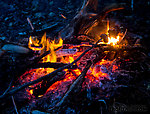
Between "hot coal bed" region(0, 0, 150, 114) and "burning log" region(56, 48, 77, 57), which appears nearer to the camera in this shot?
"hot coal bed" region(0, 0, 150, 114)

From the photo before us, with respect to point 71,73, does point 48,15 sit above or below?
above

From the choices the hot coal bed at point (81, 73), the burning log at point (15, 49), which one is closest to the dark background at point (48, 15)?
the hot coal bed at point (81, 73)

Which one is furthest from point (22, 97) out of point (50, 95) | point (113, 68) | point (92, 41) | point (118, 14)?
point (118, 14)

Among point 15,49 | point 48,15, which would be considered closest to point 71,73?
point 15,49

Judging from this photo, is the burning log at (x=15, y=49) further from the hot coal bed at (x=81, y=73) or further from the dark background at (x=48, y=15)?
the dark background at (x=48, y=15)

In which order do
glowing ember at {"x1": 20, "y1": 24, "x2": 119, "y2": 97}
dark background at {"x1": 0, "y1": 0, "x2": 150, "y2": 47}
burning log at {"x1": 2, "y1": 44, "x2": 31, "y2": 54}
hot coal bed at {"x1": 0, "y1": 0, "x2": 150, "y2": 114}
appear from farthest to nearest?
dark background at {"x1": 0, "y1": 0, "x2": 150, "y2": 47}
burning log at {"x1": 2, "y1": 44, "x2": 31, "y2": 54}
glowing ember at {"x1": 20, "y1": 24, "x2": 119, "y2": 97}
hot coal bed at {"x1": 0, "y1": 0, "x2": 150, "y2": 114}

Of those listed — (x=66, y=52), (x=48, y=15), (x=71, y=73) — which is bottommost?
(x=71, y=73)

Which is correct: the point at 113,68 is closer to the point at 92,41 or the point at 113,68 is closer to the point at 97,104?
the point at 97,104

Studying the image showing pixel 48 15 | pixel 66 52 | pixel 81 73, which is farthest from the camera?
pixel 48 15

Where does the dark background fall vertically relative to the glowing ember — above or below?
above

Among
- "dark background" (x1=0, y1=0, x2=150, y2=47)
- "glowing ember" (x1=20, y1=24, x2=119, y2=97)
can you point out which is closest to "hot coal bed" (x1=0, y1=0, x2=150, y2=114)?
"glowing ember" (x1=20, y1=24, x2=119, y2=97)

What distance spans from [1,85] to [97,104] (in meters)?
1.91

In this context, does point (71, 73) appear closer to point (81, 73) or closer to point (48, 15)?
point (81, 73)

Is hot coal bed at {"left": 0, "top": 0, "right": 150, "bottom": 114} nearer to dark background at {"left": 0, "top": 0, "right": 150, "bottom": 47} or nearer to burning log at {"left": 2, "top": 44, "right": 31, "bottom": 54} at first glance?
burning log at {"left": 2, "top": 44, "right": 31, "bottom": 54}
